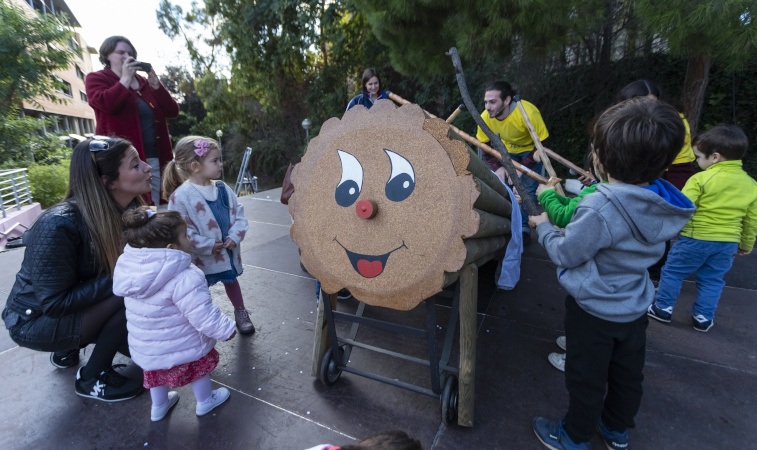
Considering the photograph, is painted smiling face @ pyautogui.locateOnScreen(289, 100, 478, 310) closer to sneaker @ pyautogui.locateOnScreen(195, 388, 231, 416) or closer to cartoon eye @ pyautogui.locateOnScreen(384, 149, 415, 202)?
cartoon eye @ pyautogui.locateOnScreen(384, 149, 415, 202)

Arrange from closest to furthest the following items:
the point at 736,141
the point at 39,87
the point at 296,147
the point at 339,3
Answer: the point at 736,141, the point at 339,3, the point at 39,87, the point at 296,147

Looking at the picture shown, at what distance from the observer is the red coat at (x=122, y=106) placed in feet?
8.14

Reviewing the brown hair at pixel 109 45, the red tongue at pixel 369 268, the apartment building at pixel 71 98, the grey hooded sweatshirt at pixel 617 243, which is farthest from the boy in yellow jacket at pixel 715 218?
the apartment building at pixel 71 98

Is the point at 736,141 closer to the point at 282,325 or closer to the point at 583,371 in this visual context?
the point at 583,371

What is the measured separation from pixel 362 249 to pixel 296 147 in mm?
14610

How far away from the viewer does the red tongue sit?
1.41 m

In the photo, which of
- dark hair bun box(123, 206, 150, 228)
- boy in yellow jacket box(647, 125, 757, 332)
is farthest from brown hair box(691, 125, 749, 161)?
dark hair bun box(123, 206, 150, 228)

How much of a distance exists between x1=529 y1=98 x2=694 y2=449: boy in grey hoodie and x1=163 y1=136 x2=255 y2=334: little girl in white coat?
1.77m

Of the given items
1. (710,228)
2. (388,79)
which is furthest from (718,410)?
(388,79)

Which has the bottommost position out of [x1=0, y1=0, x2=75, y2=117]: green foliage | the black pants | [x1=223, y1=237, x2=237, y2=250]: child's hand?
the black pants

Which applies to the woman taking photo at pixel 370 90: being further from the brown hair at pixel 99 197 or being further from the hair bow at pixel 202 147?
the brown hair at pixel 99 197

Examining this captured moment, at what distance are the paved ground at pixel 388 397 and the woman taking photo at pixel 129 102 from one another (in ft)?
4.59

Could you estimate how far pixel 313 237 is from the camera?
153cm

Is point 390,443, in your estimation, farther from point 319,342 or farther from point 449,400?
point 319,342
